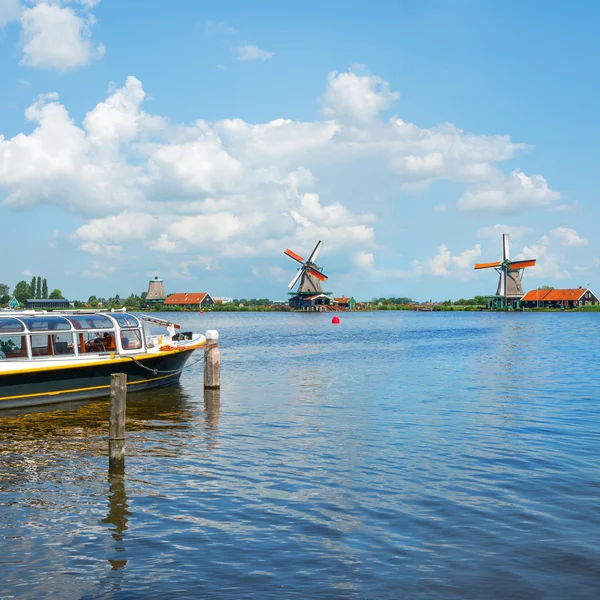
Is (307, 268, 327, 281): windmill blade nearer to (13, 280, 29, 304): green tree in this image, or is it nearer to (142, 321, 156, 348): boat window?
(13, 280, 29, 304): green tree

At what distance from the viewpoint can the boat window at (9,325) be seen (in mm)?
21719

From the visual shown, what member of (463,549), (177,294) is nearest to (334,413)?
(463,549)

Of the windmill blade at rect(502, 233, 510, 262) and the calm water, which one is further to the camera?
the windmill blade at rect(502, 233, 510, 262)

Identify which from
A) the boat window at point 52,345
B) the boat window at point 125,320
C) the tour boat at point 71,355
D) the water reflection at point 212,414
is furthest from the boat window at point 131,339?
the water reflection at point 212,414

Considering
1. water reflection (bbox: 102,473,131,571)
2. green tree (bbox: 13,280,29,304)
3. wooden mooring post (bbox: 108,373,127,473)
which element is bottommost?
water reflection (bbox: 102,473,131,571)

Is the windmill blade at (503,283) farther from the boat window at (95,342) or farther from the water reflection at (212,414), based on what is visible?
the boat window at (95,342)

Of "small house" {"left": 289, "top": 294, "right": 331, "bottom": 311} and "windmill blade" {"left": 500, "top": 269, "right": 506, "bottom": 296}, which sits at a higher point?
"windmill blade" {"left": 500, "top": 269, "right": 506, "bottom": 296}

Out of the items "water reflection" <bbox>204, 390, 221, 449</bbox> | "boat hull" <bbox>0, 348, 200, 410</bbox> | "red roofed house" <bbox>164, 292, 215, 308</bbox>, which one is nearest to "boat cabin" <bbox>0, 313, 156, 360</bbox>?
"boat hull" <bbox>0, 348, 200, 410</bbox>

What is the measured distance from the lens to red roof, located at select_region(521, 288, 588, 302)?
6107 inches

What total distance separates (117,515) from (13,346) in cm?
1280

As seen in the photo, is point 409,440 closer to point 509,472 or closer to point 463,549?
point 509,472

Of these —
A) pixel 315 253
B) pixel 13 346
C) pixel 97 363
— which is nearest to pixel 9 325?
pixel 13 346

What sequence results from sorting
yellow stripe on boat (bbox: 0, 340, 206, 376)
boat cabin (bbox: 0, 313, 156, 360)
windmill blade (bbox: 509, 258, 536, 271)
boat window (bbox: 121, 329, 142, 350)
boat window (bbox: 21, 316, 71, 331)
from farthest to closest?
windmill blade (bbox: 509, 258, 536, 271)
boat window (bbox: 121, 329, 142, 350)
boat window (bbox: 21, 316, 71, 331)
boat cabin (bbox: 0, 313, 156, 360)
yellow stripe on boat (bbox: 0, 340, 206, 376)

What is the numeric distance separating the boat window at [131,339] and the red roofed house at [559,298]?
5712 inches
